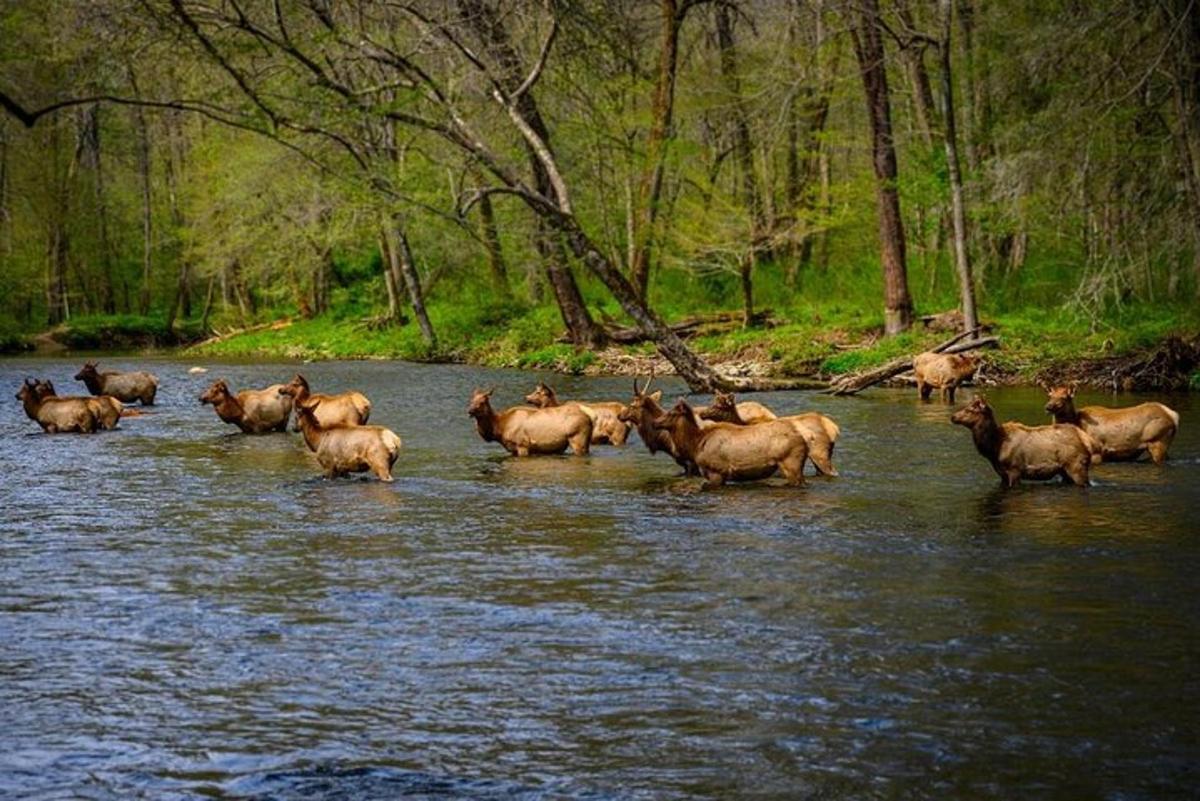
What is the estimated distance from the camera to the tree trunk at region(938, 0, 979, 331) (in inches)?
1260

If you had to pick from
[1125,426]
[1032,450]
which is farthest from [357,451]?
[1125,426]

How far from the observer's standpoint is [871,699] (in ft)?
27.6

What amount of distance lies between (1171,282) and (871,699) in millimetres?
26267

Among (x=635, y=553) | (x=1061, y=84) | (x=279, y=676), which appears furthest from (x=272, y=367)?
(x=279, y=676)

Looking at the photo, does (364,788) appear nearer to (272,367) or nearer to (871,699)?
(871,699)

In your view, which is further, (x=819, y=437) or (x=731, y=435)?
(x=819, y=437)

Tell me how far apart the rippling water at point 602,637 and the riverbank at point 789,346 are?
461 inches

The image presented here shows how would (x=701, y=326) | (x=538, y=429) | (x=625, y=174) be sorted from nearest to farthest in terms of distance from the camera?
(x=538, y=429)
(x=701, y=326)
(x=625, y=174)

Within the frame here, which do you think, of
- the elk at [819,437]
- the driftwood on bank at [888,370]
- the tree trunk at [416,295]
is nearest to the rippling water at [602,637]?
the elk at [819,437]

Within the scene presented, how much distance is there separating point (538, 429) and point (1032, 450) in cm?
708

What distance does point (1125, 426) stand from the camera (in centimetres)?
1806

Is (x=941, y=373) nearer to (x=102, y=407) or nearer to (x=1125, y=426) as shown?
(x=1125, y=426)

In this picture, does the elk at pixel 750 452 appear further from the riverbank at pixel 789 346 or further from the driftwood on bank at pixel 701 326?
the driftwood on bank at pixel 701 326

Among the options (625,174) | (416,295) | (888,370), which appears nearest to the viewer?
(888,370)
